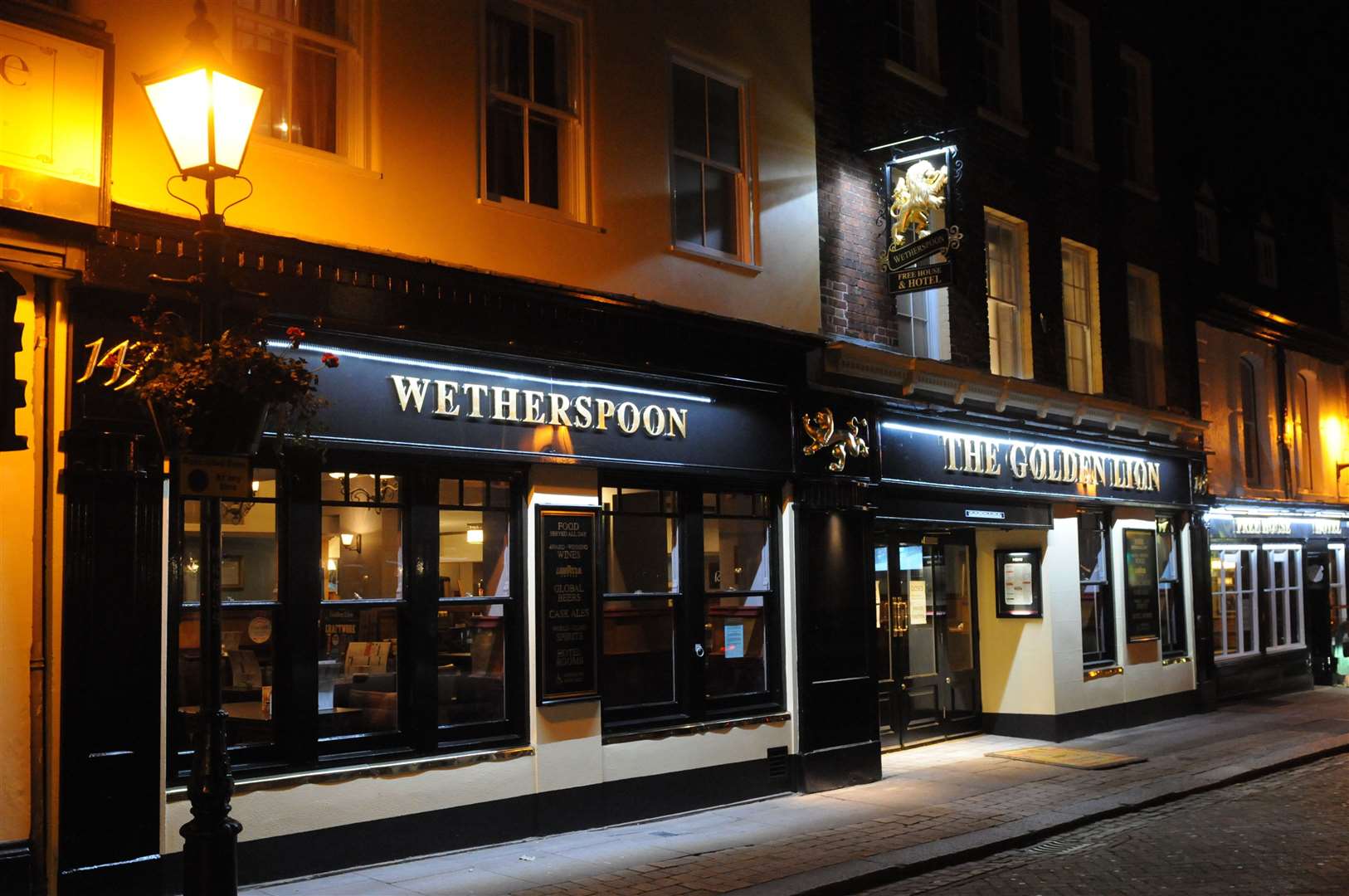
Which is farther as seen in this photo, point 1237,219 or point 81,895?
point 1237,219

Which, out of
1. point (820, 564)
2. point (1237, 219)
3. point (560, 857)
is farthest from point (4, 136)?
point (1237, 219)

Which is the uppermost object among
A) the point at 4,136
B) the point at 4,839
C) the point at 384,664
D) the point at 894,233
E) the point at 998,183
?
the point at 998,183

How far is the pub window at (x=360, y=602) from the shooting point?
891 centimetres

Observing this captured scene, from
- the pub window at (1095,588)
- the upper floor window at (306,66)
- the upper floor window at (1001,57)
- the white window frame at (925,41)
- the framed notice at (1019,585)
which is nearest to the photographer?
the upper floor window at (306,66)

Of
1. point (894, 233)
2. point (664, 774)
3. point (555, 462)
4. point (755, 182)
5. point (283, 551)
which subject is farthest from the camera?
point (894, 233)

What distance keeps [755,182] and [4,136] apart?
6.89 metres

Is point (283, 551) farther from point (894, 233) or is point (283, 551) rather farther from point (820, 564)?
point (894, 233)

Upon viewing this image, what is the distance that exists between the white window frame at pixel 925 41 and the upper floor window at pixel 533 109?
17.9 ft

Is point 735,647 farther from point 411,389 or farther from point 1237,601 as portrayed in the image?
point 1237,601

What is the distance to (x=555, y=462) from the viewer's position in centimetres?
1005

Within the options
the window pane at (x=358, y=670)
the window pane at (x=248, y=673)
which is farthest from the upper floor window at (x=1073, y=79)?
the window pane at (x=248, y=673)

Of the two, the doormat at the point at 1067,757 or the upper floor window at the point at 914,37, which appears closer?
the doormat at the point at 1067,757

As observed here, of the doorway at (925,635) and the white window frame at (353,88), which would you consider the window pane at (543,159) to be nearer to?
the white window frame at (353,88)

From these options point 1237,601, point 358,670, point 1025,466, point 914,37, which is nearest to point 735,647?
point 358,670
